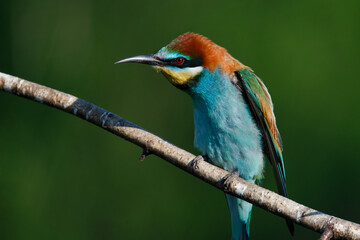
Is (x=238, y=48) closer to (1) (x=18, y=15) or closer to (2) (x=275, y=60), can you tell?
(2) (x=275, y=60)

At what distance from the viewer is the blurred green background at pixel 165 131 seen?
381cm

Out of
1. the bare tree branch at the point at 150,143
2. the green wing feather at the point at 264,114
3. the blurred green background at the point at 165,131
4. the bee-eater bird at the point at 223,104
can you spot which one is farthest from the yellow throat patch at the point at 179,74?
the blurred green background at the point at 165,131

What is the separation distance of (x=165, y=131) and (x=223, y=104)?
1212 mm

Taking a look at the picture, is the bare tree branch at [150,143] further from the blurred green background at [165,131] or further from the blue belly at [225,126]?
the blurred green background at [165,131]

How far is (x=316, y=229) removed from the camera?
1990mm

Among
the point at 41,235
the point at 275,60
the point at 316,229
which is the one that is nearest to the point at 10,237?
the point at 41,235

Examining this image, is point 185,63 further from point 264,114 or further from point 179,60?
point 264,114

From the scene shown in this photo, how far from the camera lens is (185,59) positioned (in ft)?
9.59

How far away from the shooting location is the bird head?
2900 mm

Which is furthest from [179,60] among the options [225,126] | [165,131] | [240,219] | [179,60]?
[165,131]

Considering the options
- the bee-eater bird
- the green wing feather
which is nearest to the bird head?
the bee-eater bird

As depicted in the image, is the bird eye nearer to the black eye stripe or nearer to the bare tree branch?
the black eye stripe

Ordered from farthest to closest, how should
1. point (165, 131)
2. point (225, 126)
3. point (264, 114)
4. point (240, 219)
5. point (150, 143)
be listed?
point (165, 131), point (240, 219), point (264, 114), point (225, 126), point (150, 143)

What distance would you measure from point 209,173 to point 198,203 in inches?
60.5
